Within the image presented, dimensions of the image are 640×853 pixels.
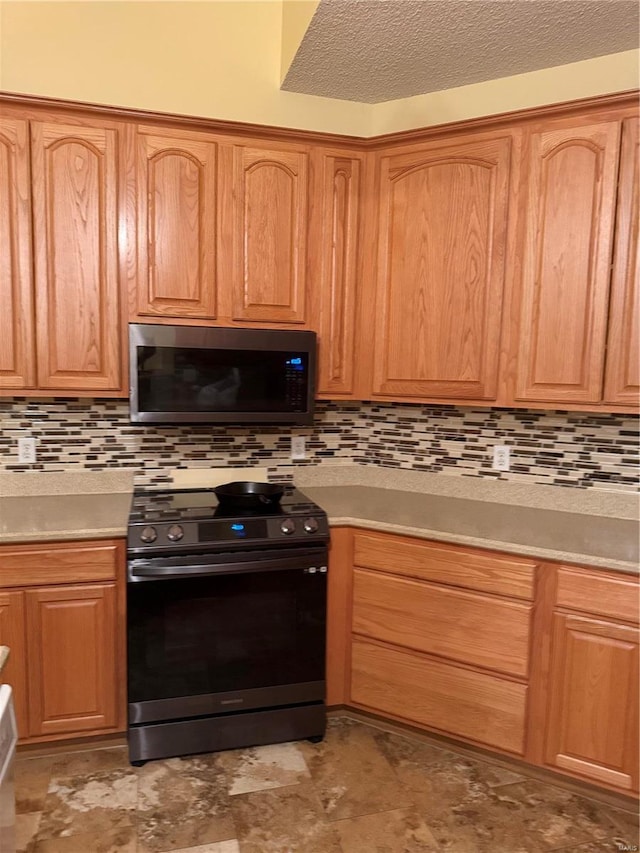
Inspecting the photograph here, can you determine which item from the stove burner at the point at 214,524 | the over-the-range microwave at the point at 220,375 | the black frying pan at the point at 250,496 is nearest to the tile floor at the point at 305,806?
the stove burner at the point at 214,524

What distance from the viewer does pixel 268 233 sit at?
2.41 metres

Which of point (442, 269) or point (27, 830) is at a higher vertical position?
point (442, 269)

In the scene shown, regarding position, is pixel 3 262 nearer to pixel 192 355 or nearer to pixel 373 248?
pixel 192 355

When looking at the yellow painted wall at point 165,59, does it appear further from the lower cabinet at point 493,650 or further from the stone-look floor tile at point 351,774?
the stone-look floor tile at point 351,774

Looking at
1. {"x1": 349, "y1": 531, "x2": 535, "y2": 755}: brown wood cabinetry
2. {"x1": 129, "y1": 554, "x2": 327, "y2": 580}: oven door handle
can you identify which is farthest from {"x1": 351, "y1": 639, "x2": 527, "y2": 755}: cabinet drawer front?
{"x1": 129, "y1": 554, "x2": 327, "y2": 580}: oven door handle

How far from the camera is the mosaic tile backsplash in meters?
2.43

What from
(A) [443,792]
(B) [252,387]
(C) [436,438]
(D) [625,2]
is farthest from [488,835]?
(D) [625,2]

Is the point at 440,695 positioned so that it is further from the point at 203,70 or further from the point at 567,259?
the point at 203,70

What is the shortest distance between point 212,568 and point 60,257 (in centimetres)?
129

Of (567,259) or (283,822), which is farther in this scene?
(567,259)

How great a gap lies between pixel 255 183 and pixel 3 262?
100 centimetres

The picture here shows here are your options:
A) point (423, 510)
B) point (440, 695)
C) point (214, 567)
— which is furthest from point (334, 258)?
point (440, 695)

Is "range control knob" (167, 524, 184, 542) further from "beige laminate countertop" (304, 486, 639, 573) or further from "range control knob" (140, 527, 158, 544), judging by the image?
"beige laminate countertop" (304, 486, 639, 573)

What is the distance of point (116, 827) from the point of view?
6.05ft
